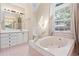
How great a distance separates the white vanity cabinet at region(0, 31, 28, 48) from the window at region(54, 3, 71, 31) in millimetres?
448

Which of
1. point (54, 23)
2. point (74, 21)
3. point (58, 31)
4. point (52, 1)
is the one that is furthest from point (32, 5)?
point (74, 21)

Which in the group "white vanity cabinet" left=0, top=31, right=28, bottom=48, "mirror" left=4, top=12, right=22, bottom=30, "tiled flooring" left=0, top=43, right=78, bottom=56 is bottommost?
"tiled flooring" left=0, top=43, right=78, bottom=56

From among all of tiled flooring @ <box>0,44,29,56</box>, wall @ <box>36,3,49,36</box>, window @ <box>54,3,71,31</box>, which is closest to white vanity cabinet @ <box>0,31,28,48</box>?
tiled flooring @ <box>0,44,29,56</box>

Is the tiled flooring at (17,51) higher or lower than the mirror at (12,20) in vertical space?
lower

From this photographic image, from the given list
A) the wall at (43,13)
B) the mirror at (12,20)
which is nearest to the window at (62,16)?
the wall at (43,13)

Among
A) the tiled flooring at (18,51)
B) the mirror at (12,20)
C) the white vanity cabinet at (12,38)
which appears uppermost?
the mirror at (12,20)

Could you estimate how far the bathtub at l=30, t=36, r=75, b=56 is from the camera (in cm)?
151

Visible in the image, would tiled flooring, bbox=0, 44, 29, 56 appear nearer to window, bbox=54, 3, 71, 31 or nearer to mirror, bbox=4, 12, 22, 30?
mirror, bbox=4, 12, 22, 30

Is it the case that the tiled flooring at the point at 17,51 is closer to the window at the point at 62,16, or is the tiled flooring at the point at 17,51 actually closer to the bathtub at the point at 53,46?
the bathtub at the point at 53,46

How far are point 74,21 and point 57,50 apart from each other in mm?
432

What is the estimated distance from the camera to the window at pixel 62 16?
156cm

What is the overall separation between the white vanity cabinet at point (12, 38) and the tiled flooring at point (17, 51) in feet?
0.17

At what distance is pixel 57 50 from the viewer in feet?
4.99

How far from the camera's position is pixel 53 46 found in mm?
1575
